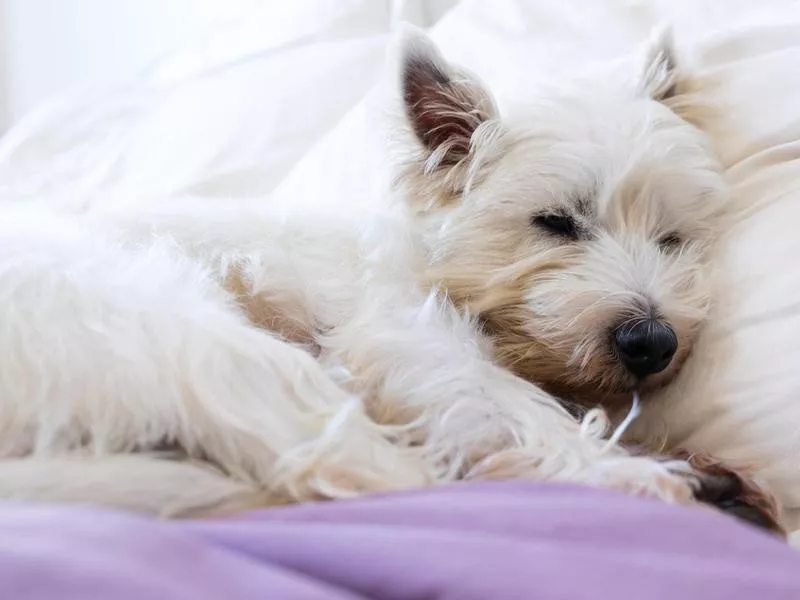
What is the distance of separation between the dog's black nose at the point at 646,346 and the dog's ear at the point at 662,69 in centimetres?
51

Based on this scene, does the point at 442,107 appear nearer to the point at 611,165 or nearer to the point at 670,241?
the point at 611,165

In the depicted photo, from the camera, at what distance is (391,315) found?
4.35 ft

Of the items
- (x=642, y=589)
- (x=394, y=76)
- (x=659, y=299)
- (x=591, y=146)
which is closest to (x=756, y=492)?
(x=659, y=299)

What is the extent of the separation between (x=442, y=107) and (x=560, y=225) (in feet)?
0.96

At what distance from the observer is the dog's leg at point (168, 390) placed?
0.95 metres

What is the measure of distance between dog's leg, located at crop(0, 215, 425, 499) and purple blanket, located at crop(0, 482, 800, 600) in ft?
0.50

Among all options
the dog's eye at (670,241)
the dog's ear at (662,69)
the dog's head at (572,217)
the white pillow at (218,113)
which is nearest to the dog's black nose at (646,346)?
the dog's head at (572,217)

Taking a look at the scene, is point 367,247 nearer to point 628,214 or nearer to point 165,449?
point 628,214

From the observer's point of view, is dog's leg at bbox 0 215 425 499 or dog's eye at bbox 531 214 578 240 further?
dog's eye at bbox 531 214 578 240

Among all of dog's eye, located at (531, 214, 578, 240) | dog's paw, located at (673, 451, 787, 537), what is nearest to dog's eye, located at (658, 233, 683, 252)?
dog's eye, located at (531, 214, 578, 240)

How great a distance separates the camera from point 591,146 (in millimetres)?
1393

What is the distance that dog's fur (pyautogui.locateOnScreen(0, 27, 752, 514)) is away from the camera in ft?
3.16

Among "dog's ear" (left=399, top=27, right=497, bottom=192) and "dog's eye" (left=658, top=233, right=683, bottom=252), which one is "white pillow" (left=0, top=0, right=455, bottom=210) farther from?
"dog's eye" (left=658, top=233, right=683, bottom=252)

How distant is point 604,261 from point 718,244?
0.19 metres
